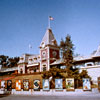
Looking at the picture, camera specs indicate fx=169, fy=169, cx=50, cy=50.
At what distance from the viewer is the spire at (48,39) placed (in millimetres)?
43156

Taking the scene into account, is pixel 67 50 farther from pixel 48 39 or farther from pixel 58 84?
pixel 48 39

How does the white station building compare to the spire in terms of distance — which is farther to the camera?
the spire

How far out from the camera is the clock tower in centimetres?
4194

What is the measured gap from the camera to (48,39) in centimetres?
4300

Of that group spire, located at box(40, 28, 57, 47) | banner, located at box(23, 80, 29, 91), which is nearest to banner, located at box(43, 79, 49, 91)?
banner, located at box(23, 80, 29, 91)

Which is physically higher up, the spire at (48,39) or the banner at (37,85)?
the spire at (48,39)

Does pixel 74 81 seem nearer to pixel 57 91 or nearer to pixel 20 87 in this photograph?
pixel 57 91

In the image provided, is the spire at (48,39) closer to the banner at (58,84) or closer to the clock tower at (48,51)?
the clock tower at (48,51)

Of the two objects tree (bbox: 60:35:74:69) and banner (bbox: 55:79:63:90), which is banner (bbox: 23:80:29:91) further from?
tree (bbox: 60:35:74:69)

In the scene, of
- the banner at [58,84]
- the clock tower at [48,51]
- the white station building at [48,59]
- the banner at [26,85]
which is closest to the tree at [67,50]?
the white station building at [48,59]

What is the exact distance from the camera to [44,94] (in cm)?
2581

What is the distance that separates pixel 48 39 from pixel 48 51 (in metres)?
3.22

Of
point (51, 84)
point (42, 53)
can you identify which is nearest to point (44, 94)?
point (51, 84)

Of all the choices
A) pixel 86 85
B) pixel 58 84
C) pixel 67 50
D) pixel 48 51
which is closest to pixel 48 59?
pixel 48 51
